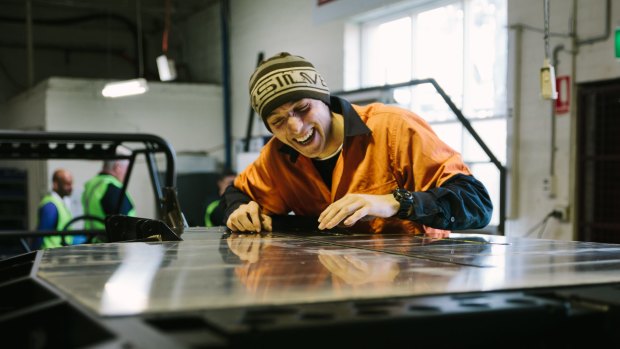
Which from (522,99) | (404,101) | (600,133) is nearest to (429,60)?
(404,101)

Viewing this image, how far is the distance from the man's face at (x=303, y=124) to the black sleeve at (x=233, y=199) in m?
0.27

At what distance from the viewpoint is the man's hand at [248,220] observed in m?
1.89

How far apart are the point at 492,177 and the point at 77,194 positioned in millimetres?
5573

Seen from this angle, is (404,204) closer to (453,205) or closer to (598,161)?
(453,205)

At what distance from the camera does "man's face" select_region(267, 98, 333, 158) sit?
1.92 m

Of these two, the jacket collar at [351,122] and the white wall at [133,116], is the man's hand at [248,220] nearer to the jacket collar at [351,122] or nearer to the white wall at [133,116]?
the jacket collar at [351,122]

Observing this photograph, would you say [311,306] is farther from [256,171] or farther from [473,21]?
[473,21]

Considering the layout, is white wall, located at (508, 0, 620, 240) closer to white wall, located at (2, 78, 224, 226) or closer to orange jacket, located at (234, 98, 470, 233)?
orange jacket, located at (234, 98, 470, 233)

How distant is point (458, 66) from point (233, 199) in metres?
4.25

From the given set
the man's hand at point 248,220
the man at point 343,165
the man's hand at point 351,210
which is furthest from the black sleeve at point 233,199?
the man's hand at point 351,210

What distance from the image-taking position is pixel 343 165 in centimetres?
196

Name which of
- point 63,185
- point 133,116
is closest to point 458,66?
point 63,185

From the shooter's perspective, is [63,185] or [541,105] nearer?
[541,105]

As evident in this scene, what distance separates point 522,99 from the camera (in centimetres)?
523
